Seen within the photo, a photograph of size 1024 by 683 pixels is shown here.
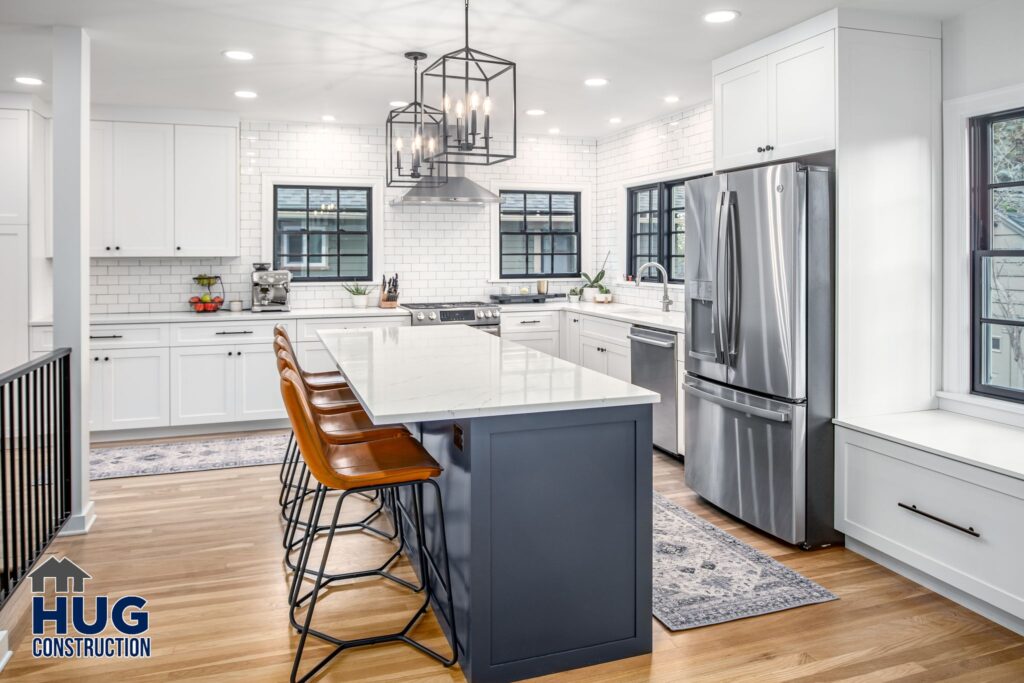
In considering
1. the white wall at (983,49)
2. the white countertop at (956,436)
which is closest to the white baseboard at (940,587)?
the white countertop at (956,436)

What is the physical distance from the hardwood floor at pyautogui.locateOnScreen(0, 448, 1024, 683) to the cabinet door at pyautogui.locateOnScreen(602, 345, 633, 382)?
6.12 feet

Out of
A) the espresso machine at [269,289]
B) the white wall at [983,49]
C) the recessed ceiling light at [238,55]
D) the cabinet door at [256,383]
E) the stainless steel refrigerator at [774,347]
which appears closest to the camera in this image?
the white wall at [983,49]

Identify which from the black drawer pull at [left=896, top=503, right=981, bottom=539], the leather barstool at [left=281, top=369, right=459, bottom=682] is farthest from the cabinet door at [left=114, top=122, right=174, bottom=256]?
the black drawer pull at [left=896, top=503, right=981, bottom=539]

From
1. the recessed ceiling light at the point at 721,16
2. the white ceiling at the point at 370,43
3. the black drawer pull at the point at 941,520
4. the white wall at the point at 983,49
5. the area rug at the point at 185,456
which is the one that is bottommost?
A: the area rug at the point at 185,456

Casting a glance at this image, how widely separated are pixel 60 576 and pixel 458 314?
3734 mm

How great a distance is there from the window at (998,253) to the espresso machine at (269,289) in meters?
4.98

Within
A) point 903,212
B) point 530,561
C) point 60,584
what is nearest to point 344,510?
point 60,584

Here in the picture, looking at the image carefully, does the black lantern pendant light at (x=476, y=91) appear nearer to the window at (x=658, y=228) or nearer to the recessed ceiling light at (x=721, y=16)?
the recessed ceiling light at (x=721, y=16)

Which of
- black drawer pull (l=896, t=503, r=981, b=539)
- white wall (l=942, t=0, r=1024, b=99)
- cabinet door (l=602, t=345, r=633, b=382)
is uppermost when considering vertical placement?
white wall (l=942, t=0, r=1024, b=99)

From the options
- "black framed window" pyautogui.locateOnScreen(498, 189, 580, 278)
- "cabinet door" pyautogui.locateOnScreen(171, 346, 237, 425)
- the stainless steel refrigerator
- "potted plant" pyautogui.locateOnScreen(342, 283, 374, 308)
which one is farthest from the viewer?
"black framed window" pyautogui.locateOnScreen(498, 189, 580, 278)

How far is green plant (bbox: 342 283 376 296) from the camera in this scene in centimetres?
673

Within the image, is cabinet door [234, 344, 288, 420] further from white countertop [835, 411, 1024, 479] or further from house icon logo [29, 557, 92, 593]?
white countertop [835, 411, 1024, 479]

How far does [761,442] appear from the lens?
373cm

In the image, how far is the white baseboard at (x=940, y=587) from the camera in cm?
284
